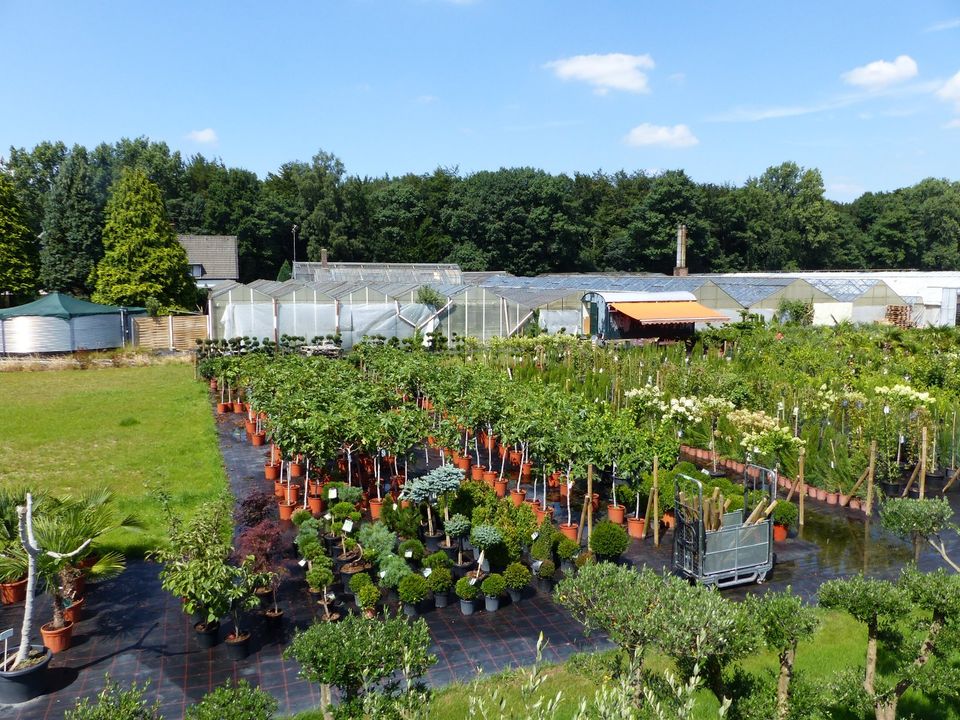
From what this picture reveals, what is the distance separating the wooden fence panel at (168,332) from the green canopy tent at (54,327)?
1419 mm

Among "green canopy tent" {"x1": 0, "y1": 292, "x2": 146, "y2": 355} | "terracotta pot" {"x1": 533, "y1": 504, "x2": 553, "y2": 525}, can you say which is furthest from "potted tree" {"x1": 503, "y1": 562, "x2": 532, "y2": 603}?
"green canopy tent" {"x1": 0, "y1": 292, "x2": 146, "y2": 355}

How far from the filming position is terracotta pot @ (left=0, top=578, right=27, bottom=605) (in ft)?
31.6

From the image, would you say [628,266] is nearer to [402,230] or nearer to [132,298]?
[402,230]

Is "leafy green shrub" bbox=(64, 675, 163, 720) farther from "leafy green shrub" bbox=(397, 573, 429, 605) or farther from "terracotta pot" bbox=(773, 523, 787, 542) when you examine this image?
"terracotta pot" bbox=(773, 523, 787, 542)

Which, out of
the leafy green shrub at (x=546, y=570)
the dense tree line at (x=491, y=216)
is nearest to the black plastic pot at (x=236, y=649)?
the leafy green shrub at (x=546, y=570)

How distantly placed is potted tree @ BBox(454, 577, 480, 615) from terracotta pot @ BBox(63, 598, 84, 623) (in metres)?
4.68

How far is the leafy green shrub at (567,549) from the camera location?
10641mm

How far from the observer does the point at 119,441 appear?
1798 cm

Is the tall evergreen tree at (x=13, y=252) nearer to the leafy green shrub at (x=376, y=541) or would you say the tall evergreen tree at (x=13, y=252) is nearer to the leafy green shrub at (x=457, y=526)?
the leafy green shrub at (x=376, y=541)

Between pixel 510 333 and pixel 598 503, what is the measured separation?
64.2ft

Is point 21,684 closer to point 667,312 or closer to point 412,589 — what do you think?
point 412,589

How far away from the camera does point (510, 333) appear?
32.8 m

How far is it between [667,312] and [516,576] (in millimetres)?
24415

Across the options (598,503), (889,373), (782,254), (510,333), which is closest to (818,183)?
(782,254)
